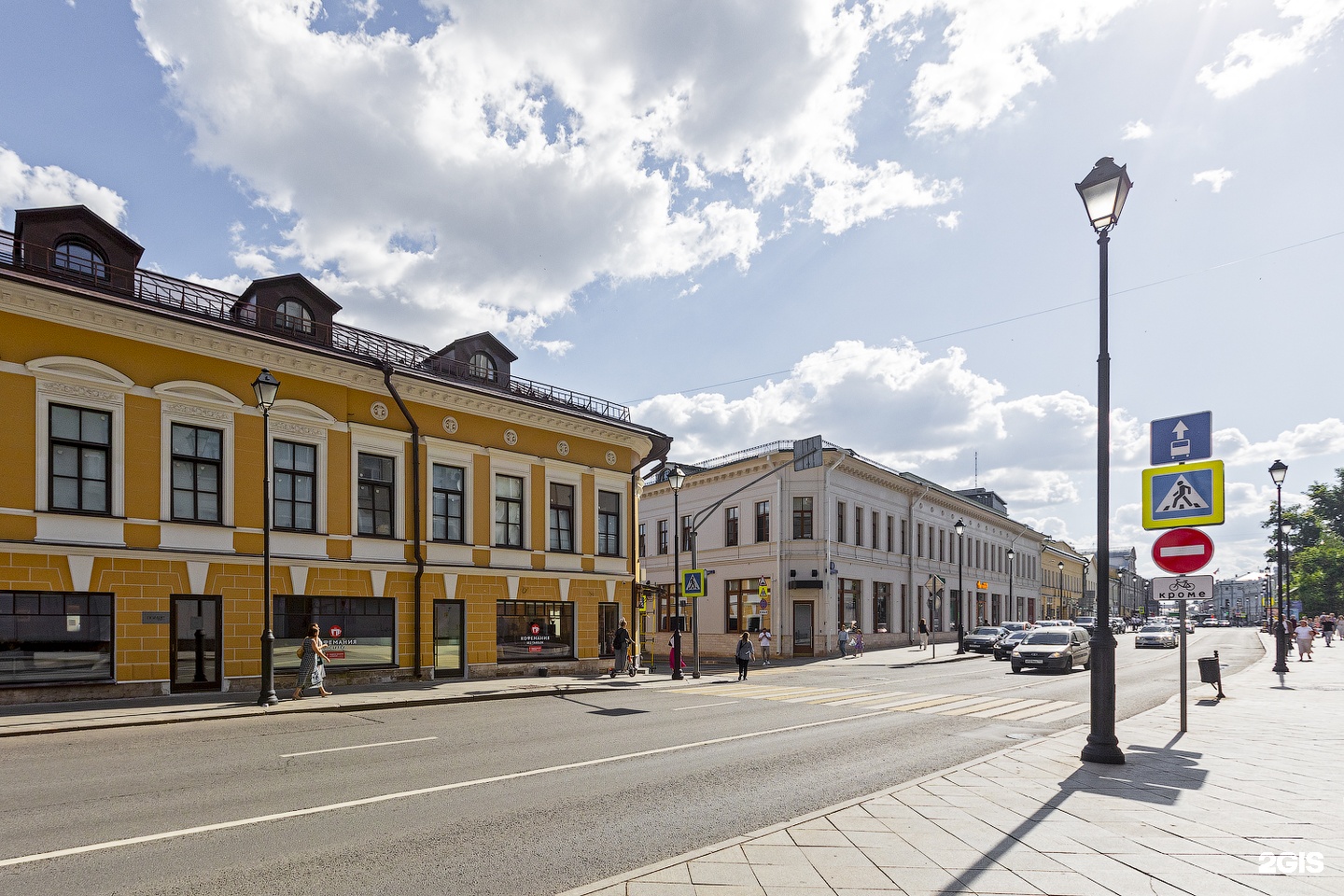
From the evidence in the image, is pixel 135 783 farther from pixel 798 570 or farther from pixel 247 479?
pixel 798 570

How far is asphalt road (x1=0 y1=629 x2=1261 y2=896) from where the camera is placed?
5.81 meters

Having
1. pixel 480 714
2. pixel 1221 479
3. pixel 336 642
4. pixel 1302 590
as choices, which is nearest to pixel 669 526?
pixel 336 642

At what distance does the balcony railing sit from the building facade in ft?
37.7

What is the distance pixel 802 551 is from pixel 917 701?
2198cm

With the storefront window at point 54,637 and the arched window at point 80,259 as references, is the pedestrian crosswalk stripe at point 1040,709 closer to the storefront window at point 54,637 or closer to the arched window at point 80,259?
the storefront window at point 54,637

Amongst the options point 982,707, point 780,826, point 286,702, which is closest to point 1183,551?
point 780,826

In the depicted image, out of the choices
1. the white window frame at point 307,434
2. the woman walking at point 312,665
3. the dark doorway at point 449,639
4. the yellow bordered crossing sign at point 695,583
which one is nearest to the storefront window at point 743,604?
the yellow bordered crossing sign at point 695,583

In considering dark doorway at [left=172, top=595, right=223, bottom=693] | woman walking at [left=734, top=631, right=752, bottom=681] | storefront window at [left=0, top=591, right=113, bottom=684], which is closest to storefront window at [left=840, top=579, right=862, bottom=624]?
woman walking at [left=734, top=631, right=752, bottom=681]

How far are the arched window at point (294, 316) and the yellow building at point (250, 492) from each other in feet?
0.25

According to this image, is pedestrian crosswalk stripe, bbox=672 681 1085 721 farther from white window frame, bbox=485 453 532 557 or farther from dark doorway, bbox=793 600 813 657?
dark doorway, bbox=793 600 813 657

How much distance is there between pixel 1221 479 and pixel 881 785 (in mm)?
5626

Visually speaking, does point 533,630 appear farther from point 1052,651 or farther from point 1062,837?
point 1062,837

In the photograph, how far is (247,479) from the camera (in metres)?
18.9

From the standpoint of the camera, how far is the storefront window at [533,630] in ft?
78.4
